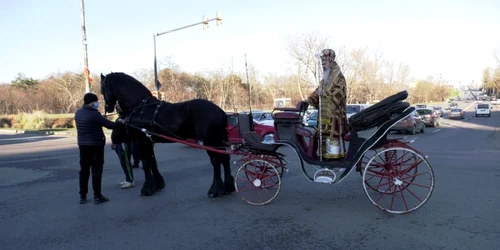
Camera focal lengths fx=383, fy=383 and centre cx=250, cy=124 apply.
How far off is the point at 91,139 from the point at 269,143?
120 inches

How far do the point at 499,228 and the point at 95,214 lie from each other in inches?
225

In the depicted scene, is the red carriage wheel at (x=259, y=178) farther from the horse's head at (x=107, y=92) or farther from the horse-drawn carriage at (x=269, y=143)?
the horse's head at (x=107, y=92)

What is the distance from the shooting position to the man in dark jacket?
257 inches

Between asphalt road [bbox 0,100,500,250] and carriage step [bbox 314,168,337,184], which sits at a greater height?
carriage step [bbox 314,168,337,184]

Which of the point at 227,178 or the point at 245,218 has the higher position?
the point at 227,178

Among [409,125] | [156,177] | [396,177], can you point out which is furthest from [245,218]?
[409,125]

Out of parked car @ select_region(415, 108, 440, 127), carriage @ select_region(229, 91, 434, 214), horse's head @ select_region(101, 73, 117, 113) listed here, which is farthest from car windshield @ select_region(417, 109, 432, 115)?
horse's head @ select_region(101, 73, 117, 113)

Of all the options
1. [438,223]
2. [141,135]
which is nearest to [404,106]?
[438,223]

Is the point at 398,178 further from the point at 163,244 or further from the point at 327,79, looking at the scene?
the point at 163,244

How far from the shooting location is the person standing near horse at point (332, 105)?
6.05m

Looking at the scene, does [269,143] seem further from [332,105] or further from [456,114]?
[456,114]

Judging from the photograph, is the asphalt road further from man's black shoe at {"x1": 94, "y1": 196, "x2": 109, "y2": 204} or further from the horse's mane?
the horse's mane

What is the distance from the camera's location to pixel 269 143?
21.1 feet

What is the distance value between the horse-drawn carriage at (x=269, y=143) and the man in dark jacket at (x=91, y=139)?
56 cm
